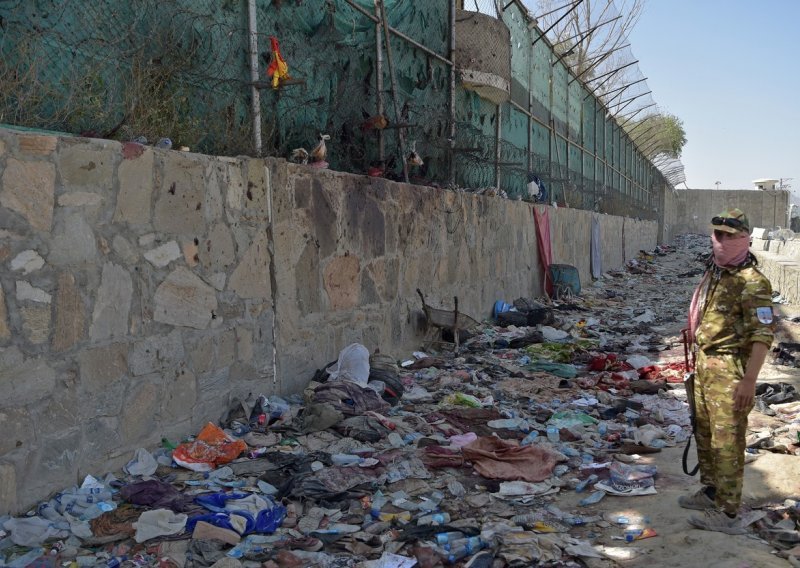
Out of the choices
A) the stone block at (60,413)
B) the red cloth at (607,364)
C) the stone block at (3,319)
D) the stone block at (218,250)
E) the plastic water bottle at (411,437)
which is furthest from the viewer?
the red cloth at (607,364)

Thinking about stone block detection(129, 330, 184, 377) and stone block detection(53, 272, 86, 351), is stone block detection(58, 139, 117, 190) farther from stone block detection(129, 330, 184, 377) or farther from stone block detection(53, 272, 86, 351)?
stone block detection(129, 330, 184, 377)

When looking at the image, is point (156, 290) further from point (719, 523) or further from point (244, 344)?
point (719, 523)

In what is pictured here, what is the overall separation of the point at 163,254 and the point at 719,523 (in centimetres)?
324

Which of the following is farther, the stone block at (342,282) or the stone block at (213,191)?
the stone block at (342,282)

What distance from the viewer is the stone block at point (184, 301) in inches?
158

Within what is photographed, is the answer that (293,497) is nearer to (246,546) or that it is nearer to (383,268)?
(246,546)

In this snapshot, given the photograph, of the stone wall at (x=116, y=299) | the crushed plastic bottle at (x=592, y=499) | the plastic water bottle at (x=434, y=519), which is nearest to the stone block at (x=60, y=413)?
the stone wall at (x=116, y=299)

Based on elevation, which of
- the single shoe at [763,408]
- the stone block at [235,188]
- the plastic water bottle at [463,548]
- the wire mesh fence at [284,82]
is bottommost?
the plastic water bottle at [463,548]

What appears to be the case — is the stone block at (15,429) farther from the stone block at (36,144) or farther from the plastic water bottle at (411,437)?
the plastic water bottle at (411,437)

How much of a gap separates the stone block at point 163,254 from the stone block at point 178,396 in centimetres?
65

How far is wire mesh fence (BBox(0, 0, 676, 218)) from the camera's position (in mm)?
3939

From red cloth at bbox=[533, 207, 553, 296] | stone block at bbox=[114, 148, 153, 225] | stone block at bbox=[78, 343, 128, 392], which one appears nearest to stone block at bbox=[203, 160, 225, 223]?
stone block at bbox=[114, 148, 153, 225]

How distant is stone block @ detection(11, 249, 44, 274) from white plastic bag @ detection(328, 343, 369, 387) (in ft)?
8.39

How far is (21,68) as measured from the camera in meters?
3.75
